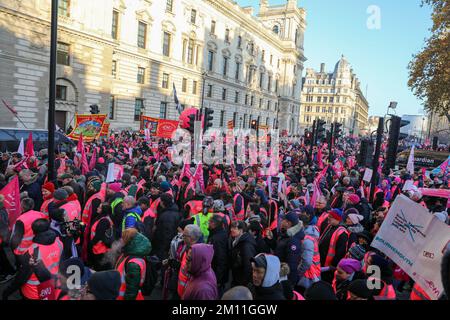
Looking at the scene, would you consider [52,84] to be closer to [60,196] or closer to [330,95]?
[60,196]

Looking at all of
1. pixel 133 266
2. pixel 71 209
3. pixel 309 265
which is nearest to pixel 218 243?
pixel 309 265

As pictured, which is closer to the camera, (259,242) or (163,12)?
(259,242)

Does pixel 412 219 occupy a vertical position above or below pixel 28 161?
above

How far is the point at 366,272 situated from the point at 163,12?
35341mm

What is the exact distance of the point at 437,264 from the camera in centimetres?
297

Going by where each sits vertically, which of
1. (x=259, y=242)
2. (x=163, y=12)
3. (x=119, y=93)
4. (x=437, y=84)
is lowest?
(x=259, y=242)

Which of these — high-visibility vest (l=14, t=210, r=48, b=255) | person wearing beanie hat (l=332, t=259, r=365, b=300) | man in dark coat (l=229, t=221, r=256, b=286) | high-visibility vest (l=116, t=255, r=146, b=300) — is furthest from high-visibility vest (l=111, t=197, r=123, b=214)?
person wearing beanie hat (l=332, t=259, r=365, b=300)

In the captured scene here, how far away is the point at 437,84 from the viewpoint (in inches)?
914

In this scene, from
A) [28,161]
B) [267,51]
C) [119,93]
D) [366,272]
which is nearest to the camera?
[366,272]

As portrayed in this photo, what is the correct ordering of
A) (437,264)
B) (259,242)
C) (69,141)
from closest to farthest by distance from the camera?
(437,264), (259,242), (69,141)

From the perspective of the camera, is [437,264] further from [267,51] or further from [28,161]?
[267,51]

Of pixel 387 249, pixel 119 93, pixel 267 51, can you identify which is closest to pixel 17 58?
pixel 119 93

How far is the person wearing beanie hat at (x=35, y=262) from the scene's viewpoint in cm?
327

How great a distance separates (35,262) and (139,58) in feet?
102
